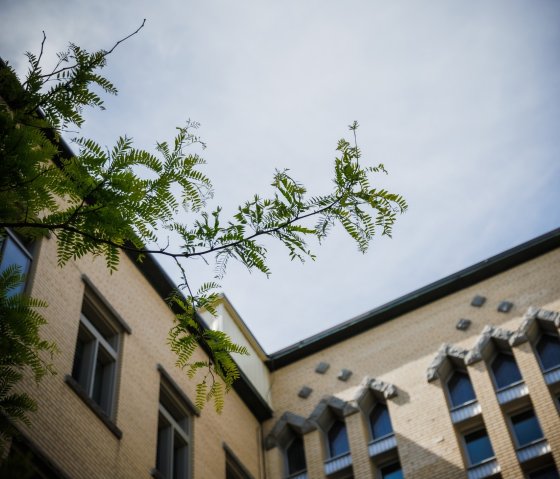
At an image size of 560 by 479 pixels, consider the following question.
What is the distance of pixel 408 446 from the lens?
→ 1652 cm

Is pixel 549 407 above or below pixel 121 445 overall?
above

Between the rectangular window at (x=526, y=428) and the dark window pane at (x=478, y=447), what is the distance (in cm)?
65

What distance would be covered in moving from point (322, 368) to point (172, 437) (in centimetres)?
607

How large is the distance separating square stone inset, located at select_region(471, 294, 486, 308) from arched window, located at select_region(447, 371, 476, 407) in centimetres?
185

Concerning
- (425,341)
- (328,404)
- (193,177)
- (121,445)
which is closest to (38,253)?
(121,445)

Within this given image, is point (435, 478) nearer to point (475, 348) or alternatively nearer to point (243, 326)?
point (475, 348)

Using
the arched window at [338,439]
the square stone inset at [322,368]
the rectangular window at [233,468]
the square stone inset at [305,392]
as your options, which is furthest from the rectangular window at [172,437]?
the square stone inset at [322,368]

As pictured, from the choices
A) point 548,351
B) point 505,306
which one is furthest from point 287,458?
point 548,351

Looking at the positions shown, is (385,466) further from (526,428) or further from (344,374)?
(526,428)

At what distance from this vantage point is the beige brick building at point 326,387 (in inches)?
478

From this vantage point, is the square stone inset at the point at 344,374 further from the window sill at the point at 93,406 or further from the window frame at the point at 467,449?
the window sill at the point at 93,406

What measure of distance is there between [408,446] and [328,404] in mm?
2706

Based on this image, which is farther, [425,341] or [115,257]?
[425,341]

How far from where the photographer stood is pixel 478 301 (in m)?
18.8
